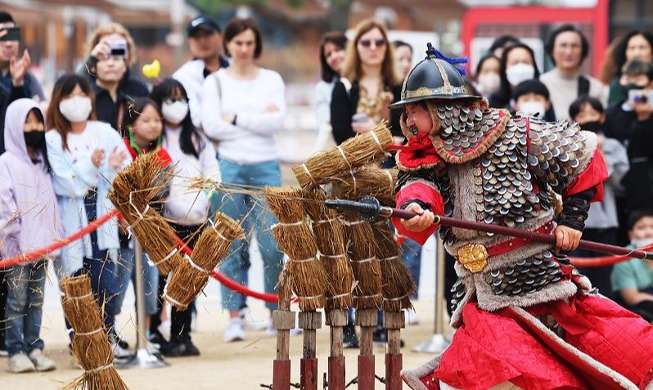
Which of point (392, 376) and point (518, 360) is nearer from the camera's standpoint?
point (518, 360)

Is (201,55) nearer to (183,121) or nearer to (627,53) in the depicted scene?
(183,121)

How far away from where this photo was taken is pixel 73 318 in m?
6.40

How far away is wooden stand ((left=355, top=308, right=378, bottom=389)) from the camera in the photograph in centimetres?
669

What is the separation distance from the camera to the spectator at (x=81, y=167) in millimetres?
8391

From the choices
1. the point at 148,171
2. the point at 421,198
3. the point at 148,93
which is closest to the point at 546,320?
the point at 421,198

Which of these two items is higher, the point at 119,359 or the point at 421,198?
the point at 421,198

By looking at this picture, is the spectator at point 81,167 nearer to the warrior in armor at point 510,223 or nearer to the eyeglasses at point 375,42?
the eyeglasses at point 375,42

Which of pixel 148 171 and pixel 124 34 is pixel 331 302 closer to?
pixel 148 171

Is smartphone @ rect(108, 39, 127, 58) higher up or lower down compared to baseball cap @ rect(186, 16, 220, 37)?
lower down

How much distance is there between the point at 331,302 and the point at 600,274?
148 inches

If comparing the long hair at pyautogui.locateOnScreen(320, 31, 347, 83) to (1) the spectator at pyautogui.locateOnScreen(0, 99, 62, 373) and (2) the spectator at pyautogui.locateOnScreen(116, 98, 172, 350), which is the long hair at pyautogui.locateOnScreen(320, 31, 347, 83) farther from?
(1) the spectator at pyautogui.locateOnScreen(0, 99, 62, 373)

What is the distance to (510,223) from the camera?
615 cm

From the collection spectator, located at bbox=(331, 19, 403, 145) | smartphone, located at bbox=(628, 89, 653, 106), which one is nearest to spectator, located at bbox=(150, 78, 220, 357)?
spectator, located at bbox=(331, 19, 403, 145)

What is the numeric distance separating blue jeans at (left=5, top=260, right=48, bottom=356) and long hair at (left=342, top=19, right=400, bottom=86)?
2614mm
